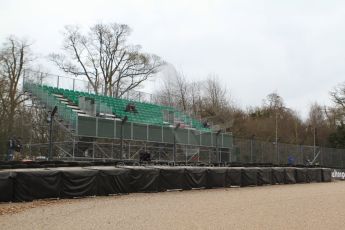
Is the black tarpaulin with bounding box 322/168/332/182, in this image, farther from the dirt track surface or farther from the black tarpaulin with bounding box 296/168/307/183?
the dirt track surface

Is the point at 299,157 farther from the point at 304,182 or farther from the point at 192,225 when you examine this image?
the point at 192,225

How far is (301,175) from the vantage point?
3369 centimetres

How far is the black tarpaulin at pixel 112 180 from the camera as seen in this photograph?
19438mm

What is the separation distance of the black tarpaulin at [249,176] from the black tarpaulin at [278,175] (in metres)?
Result: 2.43

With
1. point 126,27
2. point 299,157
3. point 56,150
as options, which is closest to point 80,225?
point 56,150

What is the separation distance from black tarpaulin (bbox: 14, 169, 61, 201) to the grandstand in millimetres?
9741

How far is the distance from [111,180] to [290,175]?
16.4 meters

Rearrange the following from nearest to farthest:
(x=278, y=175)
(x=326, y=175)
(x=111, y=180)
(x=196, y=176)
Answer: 1. (x=111, y=180)
2. (x=196, y=176)
3. (x=278, y=175)
4. (x=326, y=175)

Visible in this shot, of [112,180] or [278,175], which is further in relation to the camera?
[278,175]

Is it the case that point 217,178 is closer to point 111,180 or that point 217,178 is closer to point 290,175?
point 111,180

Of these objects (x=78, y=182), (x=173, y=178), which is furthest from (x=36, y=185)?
(x=173, y=178)

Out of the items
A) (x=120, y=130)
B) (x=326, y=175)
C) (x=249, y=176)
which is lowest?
(x=326, y=175)

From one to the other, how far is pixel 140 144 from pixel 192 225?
2264cm

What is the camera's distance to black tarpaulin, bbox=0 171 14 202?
1596 cm
